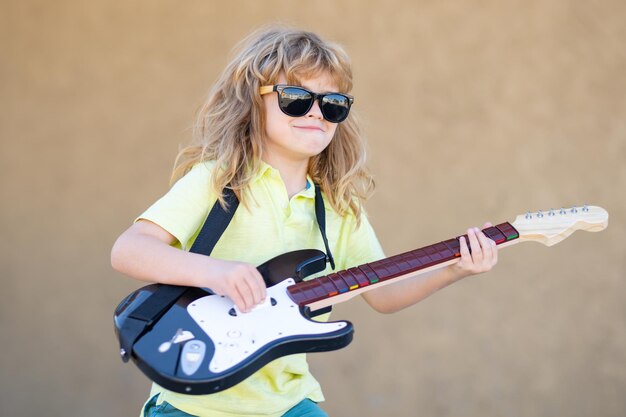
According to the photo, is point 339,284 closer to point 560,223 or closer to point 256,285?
point 256,285

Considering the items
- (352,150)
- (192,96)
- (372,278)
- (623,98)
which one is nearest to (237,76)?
(352,150)

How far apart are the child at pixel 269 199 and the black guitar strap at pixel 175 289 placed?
3cm

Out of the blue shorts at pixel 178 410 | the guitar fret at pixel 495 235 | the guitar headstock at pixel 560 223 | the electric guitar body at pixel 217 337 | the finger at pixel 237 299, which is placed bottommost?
the blue shorts at pixel 178 410

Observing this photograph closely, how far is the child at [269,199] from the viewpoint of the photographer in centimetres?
206

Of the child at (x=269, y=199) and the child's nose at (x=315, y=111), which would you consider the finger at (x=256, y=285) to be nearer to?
the child at (x=269, y=199)

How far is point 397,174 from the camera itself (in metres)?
3.99

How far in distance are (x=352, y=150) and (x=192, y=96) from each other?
176 centimetres

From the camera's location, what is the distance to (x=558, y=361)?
3.87 meters

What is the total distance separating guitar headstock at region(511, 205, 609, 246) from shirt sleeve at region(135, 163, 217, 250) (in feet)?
3.02

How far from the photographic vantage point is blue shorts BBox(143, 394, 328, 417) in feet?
6.86

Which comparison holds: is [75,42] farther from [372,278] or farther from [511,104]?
[372,278]

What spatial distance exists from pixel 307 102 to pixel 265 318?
2.07 ft

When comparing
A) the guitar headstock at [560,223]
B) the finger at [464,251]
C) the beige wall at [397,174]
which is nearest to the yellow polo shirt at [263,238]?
the finger at [464,251]

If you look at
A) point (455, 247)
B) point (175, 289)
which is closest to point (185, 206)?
point (175, 289)
